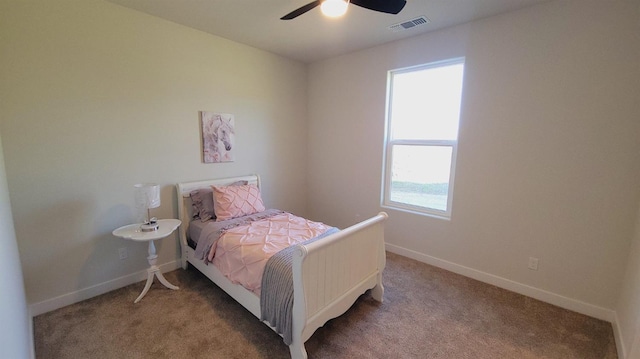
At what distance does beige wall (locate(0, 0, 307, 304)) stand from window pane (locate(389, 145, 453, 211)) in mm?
2207

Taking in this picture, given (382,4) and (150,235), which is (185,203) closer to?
(150,235)

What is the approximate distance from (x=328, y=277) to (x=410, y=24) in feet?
8.37

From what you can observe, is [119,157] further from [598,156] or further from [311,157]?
[598,156]

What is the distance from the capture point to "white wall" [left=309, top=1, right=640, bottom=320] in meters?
2.07

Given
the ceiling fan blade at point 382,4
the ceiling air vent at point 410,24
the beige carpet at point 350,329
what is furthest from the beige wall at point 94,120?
the ceiling fan blade at point 382,4

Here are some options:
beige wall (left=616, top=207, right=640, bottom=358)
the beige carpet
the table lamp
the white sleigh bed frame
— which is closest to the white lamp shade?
the table lamp

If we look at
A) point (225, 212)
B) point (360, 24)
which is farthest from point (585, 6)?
point (225, 212)

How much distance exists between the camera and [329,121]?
394 centimetres

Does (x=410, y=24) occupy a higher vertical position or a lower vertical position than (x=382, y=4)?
higher

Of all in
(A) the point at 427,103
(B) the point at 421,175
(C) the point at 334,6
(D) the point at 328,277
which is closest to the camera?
(C) the point at 334,6

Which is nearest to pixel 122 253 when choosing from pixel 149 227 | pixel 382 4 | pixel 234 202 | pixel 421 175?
pixel 149 227

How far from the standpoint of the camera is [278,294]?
5.83 ft

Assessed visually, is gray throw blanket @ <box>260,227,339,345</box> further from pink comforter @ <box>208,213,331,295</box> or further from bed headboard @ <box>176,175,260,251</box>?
bed headboard @ <box>176,175,260,251</box>

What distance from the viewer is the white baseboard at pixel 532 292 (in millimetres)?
2176
